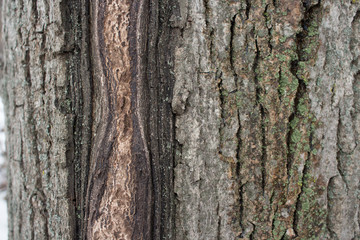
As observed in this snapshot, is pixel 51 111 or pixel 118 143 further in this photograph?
pixel 51 111

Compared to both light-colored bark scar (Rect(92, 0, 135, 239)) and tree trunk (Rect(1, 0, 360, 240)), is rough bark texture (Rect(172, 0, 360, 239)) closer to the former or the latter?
tree trunk (Rect(1, 0, 360, 240))

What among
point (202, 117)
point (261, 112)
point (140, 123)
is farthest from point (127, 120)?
point (261, 112)

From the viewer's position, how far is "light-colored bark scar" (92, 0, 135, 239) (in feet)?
3.34

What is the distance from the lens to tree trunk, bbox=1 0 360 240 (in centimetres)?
103

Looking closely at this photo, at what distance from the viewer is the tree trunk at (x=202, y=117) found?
103 cm

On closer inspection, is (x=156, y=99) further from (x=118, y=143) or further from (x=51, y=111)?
A: (x=51, y=111)

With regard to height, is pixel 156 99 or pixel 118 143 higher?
pixel 156 99

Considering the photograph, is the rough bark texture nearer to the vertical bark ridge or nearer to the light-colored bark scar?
the light-colored bark scar

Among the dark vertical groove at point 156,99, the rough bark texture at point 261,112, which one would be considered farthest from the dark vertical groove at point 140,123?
the rough bark texture at point 261,112

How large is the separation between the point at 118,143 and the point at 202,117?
1.05 feet

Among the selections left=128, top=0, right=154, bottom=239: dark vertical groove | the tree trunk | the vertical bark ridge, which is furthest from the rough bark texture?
the vertical bark ridge

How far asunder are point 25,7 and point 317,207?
141cm

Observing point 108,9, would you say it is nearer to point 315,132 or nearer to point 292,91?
point 292,91

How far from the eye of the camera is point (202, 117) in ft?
3.50
